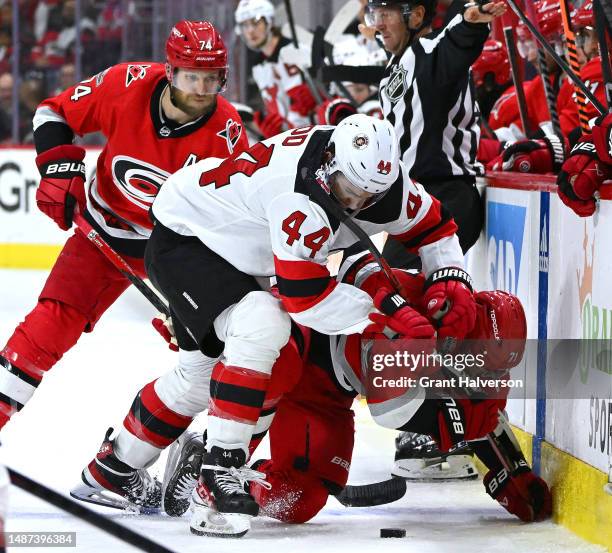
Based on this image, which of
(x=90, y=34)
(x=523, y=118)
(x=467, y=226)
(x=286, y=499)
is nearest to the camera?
(x=286, y=499)

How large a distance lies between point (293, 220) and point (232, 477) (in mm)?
574

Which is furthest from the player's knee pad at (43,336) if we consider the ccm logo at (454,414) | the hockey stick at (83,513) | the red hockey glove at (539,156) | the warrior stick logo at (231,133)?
the hockey stick at (83,513)

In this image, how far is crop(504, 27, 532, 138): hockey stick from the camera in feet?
14.2

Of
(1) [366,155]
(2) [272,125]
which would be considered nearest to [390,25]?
(1) [366,155]

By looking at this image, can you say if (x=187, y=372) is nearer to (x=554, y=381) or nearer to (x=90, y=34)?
(x=554, y=381)

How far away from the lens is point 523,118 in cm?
441

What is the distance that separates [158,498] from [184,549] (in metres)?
0.45

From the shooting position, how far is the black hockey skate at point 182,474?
3.21 meters

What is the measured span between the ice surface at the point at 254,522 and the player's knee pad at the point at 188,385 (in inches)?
10.5

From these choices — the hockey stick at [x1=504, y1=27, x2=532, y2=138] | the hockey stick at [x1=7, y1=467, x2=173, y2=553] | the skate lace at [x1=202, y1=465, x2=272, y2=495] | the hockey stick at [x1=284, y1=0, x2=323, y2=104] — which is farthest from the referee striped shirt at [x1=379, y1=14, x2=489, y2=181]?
the hockey stick at [x1=284, y1=0, x2=323, y2=104]

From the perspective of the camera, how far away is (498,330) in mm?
3078

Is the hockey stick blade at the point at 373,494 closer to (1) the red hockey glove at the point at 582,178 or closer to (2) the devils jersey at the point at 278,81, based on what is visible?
(1) the red hockey glove at the point at 582,178

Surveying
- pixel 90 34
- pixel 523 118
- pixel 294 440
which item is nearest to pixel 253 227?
pixel 294 440

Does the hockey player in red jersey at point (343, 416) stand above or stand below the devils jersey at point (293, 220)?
below
